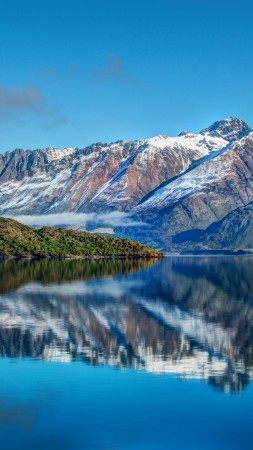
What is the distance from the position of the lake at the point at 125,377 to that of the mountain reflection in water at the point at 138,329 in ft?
0.48

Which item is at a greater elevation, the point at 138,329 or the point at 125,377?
the point at 138,329

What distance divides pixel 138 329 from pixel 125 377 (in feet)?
96.7

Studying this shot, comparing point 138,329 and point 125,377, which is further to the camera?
point 138,329

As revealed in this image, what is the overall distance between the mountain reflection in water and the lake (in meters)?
0.15

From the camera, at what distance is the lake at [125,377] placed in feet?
149

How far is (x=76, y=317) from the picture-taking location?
101 metres

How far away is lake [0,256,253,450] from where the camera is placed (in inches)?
1788

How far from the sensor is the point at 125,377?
60312 mm

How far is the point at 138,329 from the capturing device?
89750 mm

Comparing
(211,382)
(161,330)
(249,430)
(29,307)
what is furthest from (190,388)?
(29,307)

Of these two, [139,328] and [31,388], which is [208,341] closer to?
[139,328]

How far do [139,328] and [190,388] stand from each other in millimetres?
34195

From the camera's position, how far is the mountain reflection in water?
6700 centimetres

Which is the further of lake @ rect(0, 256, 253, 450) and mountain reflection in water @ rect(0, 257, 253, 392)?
mountain reflection in water @ rect(0, 257, 253, 392)
